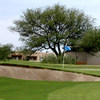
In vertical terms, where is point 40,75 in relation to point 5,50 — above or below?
below

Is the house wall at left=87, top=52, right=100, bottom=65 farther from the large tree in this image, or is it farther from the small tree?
the small tree

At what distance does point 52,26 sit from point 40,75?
37.8 metres

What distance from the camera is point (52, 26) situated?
52969 mm

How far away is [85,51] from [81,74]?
3968cm

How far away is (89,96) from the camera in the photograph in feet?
27.3

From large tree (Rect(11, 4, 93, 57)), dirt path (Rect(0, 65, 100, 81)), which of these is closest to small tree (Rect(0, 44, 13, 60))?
large tree (Rect(11, 4, 93, 57))

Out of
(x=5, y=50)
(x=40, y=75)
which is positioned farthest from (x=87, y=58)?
(x=40, y=75)

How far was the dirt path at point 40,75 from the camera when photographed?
1522 cm

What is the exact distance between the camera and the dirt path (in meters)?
15.2

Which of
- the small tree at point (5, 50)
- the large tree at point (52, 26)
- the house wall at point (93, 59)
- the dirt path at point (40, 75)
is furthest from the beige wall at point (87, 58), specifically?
the dirt path at point (40, 75)

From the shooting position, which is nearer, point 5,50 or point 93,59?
point 93,59

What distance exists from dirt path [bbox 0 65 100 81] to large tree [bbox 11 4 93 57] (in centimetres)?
3489

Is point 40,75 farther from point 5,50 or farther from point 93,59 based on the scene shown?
point 5,50

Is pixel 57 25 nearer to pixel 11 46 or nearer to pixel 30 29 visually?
pixel 30 29
